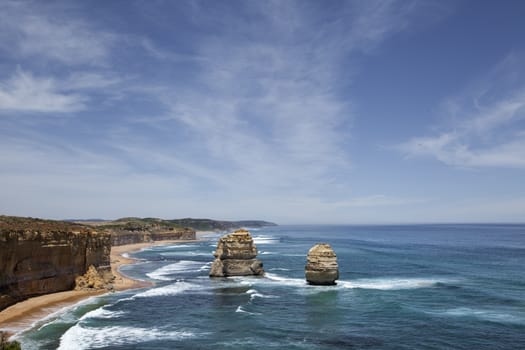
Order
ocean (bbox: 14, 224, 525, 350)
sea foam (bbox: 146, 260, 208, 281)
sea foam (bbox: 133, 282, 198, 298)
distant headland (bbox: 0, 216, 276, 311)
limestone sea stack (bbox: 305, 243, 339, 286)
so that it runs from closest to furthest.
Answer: ocean (bbox: 14, 224, 525, 350) → distant headland (bbox: 0, 216, 276, 311) → sea foam (bbox: 133, 282, 198, 298) → limestone sea stack (bbox: 305, 243, 339, 286) → sea foam (bbox: 146, 260, 208, 281)

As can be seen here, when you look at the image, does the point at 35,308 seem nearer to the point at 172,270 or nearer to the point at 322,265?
the point at 322,265

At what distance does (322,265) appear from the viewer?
2197 inches

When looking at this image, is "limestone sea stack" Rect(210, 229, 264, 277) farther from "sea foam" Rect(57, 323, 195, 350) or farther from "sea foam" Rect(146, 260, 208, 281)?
"sea foam" Rect(57, 323, 195, 350)

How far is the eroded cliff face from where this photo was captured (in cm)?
4019

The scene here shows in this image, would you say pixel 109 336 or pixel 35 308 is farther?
pixel 35 308

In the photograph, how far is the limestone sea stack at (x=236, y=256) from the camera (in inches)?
2485

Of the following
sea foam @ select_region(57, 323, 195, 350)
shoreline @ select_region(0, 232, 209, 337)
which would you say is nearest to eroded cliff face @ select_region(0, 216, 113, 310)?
shoreline @ select_region(0, 232, 209, 337)

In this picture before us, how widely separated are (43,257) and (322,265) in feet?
107

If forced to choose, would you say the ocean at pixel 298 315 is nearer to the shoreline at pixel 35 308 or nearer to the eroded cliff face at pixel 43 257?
the shoreline at pixel 35 308

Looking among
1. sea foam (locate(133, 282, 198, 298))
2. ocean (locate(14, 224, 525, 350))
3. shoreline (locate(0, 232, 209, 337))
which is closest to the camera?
ocean (locate(14, 224, 525, 350))

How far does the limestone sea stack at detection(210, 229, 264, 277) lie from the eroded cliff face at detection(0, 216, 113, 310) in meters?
15.7

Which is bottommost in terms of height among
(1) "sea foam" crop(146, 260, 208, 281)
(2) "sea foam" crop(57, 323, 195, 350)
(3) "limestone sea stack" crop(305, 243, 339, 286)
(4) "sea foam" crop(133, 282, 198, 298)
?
(2) "sea foam" crop(57, 323, 195, 350)

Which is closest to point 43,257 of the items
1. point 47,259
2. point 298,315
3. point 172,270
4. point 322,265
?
point 47,259

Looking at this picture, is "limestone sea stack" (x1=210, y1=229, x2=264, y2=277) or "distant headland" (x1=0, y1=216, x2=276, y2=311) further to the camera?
"limestone sea stack" (x1=210, y1=229, x2=264, y2=277)
